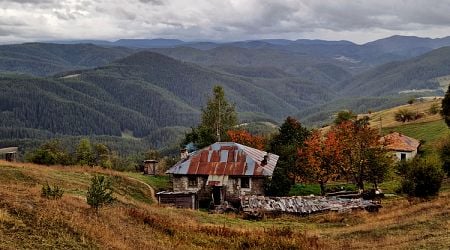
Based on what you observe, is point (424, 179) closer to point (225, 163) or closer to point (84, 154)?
point (225, 163)

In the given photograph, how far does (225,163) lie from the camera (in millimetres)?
52156

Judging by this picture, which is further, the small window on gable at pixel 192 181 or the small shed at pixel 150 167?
the small shed at pixel 150 167

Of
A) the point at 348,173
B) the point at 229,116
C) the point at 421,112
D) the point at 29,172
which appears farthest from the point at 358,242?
the point at 421,112

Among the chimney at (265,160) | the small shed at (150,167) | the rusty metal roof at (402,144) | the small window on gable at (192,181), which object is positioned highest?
the rusty metal roof at (402,144)

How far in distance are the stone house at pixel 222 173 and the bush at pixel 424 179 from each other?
1552 centimetres

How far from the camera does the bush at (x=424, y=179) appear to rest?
36500mm

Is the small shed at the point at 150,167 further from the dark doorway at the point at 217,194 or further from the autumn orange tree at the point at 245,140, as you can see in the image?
the autumn orange tree at the point at 245,140

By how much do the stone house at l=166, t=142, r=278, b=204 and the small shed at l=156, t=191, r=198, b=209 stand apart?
2.68m

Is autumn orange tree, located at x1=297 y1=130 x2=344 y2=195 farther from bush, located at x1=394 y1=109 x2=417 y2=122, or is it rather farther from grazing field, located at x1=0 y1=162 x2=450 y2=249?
bush, located at x1=394 y1=109 x2=417 y2=122

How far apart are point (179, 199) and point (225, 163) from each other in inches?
315

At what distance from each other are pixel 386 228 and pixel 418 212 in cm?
507

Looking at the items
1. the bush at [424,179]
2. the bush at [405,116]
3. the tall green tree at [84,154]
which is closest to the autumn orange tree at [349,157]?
the bush at [424,179]

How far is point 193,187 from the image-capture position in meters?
52.4

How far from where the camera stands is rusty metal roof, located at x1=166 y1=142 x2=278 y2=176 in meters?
50.6
